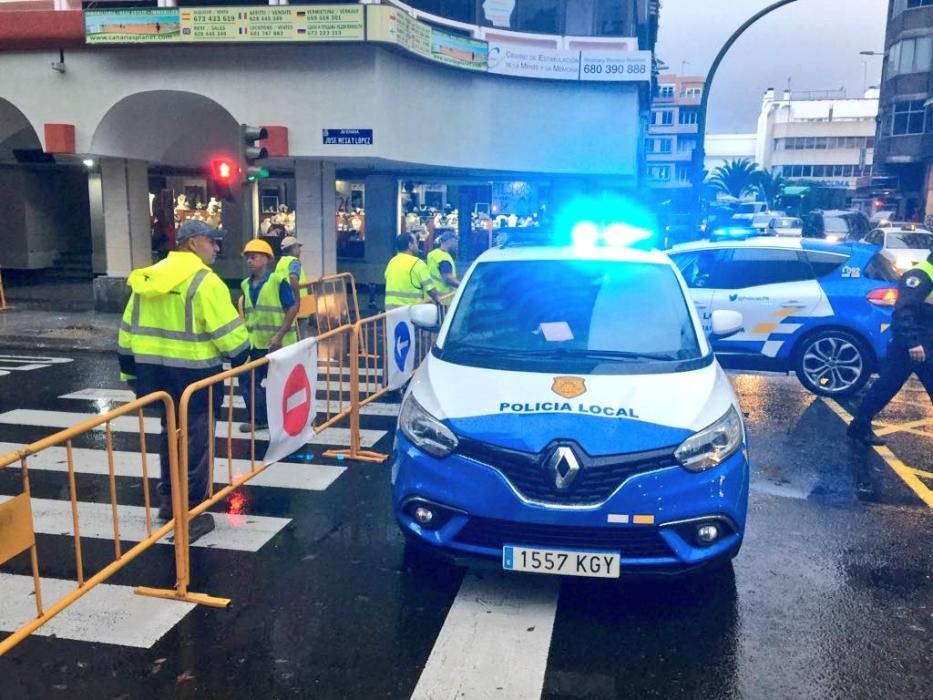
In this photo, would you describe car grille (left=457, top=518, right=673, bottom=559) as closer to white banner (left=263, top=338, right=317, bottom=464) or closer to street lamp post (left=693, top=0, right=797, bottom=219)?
white banner (left=263, top=338, right=317, bottom=464)

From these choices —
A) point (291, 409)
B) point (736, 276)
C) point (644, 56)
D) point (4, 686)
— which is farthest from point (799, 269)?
point (644, 56)

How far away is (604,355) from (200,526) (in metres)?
2.87

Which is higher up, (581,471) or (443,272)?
(443,272)

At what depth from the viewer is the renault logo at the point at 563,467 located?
4098 mm

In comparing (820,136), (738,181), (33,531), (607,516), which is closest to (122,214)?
(33,531)

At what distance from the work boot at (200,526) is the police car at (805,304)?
614cm

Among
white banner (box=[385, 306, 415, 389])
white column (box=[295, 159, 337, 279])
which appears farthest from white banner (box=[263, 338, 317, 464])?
white column (box=[295, 159, 337, 279])

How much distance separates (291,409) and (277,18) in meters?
11.2

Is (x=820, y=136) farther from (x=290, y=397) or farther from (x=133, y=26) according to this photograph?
(x=290, y=397)

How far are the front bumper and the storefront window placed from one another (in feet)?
57.6

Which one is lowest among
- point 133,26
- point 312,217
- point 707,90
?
point 312,217

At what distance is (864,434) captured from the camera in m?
7.86

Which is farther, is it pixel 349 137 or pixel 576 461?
pixel 349 137

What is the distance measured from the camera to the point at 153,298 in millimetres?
5270
